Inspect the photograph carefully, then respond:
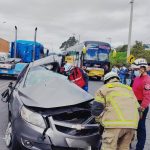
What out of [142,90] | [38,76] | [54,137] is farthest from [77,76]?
[54,137]

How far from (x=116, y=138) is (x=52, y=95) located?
1859 millimetres

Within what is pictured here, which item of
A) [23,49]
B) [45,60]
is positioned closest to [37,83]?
[45,60]

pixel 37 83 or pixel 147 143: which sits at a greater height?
pixel 37 83

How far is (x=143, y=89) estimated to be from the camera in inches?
267

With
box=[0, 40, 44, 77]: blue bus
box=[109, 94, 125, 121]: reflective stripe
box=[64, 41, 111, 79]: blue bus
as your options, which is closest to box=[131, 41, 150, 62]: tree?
box=[64, 41, 111, 79]: blue bus

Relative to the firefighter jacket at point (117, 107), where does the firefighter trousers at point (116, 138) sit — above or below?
below

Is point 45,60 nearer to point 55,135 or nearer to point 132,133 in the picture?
point 55,135

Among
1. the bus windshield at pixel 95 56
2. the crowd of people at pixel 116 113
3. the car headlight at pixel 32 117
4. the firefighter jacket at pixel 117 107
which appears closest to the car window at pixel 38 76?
the car headlight at pixel 32 117

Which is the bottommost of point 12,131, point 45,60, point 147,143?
point 147,143

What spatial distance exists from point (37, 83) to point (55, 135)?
186 centimetres

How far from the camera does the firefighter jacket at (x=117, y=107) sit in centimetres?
501

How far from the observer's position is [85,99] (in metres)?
6.60

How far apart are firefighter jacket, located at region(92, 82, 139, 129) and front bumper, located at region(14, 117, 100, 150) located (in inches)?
32.1

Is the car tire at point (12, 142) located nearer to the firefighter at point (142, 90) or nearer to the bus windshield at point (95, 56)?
the firefighter at point (142, 90)
